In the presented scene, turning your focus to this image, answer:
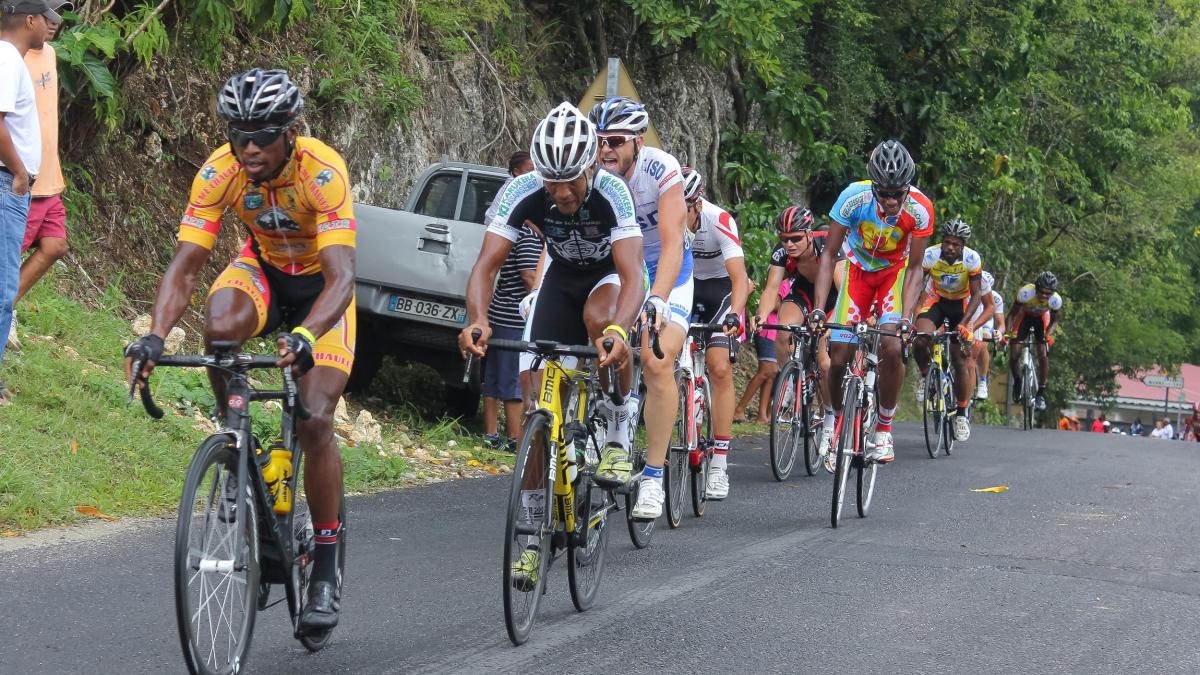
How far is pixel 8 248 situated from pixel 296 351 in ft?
13.1

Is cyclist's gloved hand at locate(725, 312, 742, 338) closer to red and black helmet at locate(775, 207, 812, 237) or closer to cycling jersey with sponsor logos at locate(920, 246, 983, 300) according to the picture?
red and black helmet at locate(775, 207, 812, 237)

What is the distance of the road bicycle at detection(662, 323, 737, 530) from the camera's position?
8562mm

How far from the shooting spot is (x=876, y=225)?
10.3m

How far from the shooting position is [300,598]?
5.02 metres

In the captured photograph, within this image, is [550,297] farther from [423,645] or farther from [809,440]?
[809,440]

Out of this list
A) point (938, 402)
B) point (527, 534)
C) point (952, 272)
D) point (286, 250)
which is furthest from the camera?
point (952, 272)

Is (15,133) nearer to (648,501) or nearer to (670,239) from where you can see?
(670,239)

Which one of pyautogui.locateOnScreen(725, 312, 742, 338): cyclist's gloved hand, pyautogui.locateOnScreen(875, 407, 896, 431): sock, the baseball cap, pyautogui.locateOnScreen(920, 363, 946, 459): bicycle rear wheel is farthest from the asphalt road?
pyautogui.locateOnScreen(920, 363, 946, 459): bicycle rear wheel

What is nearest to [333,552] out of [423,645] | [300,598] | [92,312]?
[300,598]

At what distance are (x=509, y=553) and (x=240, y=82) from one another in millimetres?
1856

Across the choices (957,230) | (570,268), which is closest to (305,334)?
(570,268)

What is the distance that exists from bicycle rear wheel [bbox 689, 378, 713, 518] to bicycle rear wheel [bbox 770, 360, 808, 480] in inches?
54.2

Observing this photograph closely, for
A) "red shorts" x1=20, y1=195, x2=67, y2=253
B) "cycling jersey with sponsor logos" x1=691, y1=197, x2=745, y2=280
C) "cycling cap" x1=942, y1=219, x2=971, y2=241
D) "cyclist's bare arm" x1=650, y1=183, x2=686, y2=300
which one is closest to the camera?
Answer: "cyclist's bare arm" x1=650, y1=183, x2=686, y2=300

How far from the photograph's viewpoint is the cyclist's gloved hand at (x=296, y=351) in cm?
436
